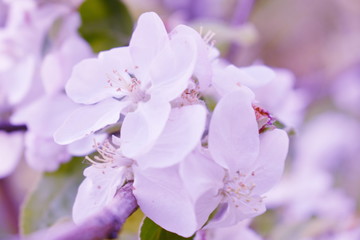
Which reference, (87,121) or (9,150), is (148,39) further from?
(9,150)

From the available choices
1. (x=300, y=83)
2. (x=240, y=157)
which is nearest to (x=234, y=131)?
(x=240, y=157)

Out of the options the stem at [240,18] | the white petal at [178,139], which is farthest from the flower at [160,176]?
the stem at [240,18]

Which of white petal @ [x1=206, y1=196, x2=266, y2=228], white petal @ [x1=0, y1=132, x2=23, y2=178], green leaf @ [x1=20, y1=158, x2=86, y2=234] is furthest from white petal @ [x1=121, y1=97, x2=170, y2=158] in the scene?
white petal @ [x1=0, y1=132, x2=23, y2=178]

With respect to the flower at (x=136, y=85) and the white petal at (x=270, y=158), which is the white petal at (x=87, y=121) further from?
the white petal at (x=270, y=158)

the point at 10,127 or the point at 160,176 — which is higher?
the point at 160,176

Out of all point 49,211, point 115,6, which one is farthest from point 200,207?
point 115,6

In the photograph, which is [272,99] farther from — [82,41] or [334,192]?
[334,192]

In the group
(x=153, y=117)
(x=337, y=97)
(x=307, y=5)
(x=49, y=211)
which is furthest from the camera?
(x=307, y=5)
